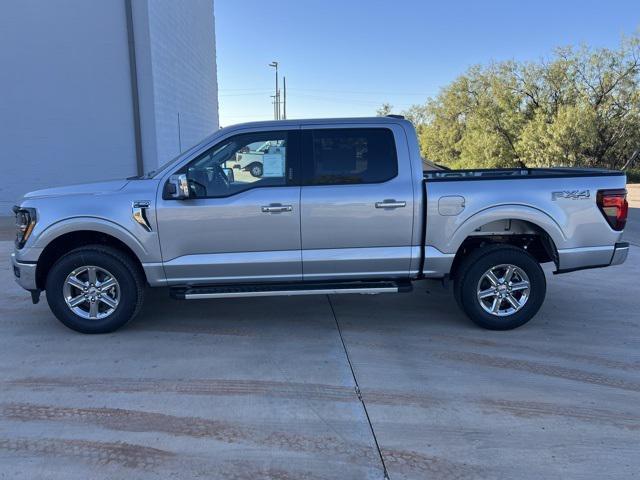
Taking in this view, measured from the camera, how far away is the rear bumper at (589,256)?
4.97 metres

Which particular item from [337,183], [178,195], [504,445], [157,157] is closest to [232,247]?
[178,195]

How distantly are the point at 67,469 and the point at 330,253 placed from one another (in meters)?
2.78

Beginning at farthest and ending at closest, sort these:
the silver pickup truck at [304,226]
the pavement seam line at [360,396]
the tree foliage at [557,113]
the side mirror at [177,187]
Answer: the tree foliage at [557,113] < the silver pickup truck at [304,226] < the side mirror at [177,187] < the pavement seam line at [360,396]

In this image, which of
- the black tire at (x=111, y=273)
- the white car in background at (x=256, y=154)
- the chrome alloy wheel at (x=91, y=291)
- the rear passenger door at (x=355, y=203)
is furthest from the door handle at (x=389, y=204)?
the chrome alloy wheel at (x=91, y=291)

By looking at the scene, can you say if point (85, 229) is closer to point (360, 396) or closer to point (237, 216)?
point (237, 216)

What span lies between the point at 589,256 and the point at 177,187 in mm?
3984

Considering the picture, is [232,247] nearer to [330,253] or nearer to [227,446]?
[330,253]

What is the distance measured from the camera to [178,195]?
15.4ft

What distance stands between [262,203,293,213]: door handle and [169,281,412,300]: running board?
28.8 inches

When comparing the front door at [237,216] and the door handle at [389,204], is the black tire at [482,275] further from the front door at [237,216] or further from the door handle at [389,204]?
the front door at [237,216]

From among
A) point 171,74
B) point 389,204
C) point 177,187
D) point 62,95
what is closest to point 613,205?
point 389,204

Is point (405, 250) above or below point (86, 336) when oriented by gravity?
above

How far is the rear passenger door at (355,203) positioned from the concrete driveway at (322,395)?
27.3 inches

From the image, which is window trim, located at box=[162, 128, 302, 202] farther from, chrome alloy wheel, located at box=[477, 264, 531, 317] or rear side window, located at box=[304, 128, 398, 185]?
chrome alloy wheel, located at box=[477, 264, 531, 317]
